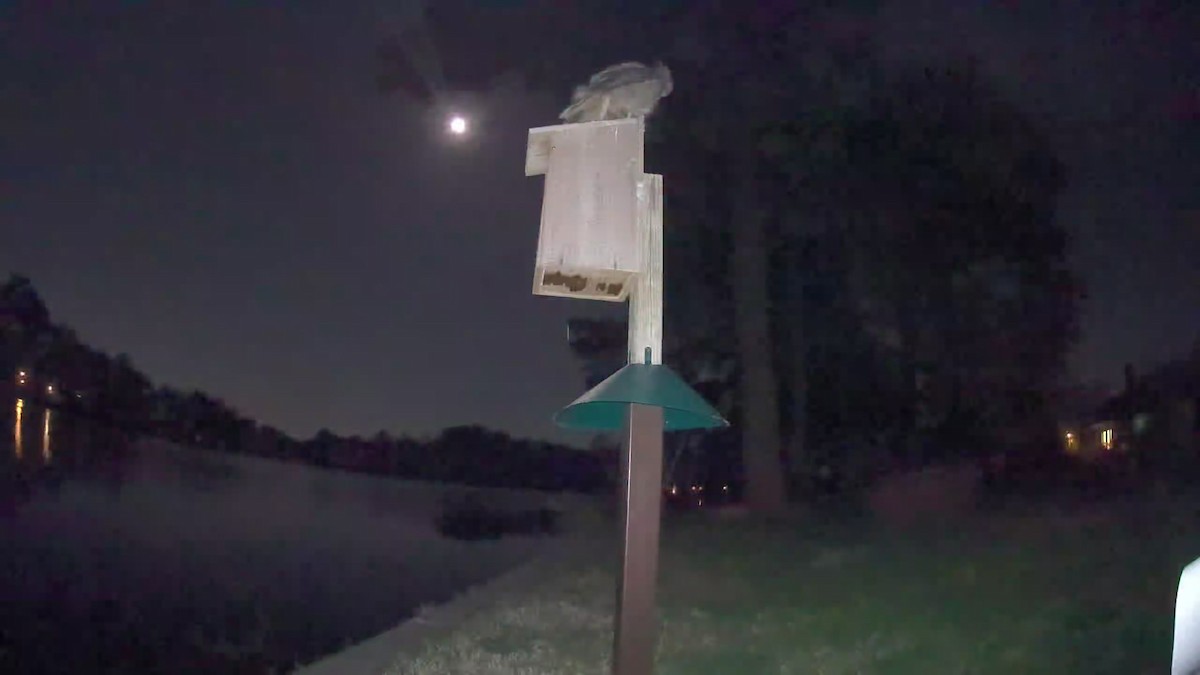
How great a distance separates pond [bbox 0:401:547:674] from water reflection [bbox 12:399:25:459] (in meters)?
0.06

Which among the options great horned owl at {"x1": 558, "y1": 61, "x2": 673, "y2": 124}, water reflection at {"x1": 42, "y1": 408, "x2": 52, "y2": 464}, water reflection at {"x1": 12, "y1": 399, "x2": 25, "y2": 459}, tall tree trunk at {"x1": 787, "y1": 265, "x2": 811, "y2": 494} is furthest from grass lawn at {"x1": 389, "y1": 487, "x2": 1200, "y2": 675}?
water reflection at {"x1": 12, "y1": 399, "x2": 25, "y2": 459}

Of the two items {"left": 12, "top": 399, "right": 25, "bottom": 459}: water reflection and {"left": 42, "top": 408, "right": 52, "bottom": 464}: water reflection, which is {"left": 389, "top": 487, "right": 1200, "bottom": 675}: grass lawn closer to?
{"left": 42, "top": 408, "right": 52, "bottom": 464}: water reflection

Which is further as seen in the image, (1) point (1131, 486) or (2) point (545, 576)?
(1) point (1131, 486)

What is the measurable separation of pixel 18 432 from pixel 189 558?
11903mm

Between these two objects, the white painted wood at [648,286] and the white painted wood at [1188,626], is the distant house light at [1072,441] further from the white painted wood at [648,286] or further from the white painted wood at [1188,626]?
the white painted wood at [1188,626]

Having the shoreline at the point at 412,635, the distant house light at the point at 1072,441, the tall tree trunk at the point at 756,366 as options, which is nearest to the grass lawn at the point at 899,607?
the shoreline at the point at 412,635

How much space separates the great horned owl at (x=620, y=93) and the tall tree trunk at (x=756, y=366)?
13669 millimetres

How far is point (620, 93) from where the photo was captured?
5648 millimetres

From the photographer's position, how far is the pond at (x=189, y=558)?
1271 centimetres

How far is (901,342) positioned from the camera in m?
20.8

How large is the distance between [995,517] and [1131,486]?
2.62 meters

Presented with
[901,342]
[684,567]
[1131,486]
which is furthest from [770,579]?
[901,342]

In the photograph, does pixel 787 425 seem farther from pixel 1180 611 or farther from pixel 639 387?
pixel 1180 611

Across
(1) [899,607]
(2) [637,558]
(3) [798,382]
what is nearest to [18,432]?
(3) [798,382]
